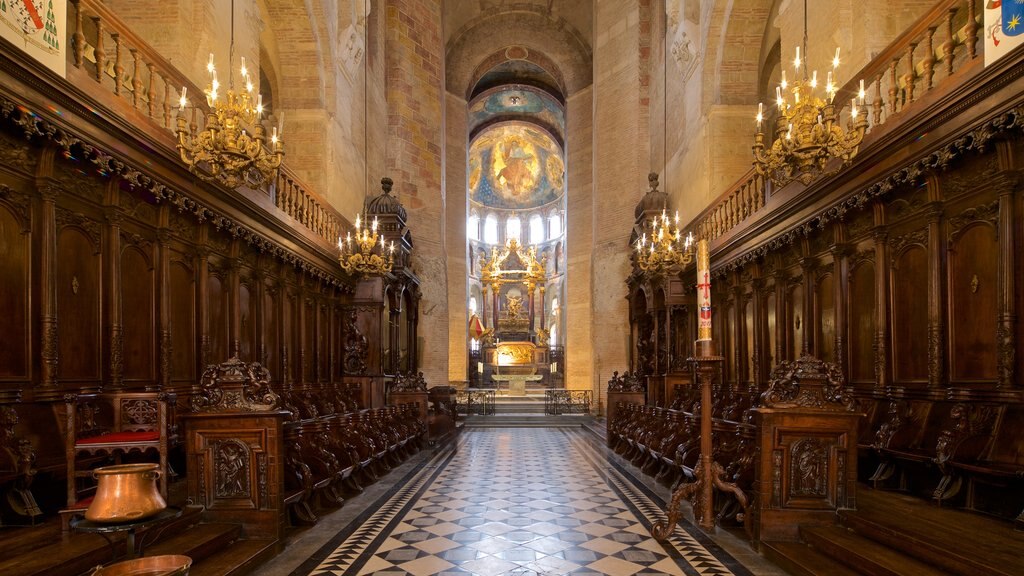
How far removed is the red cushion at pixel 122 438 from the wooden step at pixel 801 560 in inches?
181

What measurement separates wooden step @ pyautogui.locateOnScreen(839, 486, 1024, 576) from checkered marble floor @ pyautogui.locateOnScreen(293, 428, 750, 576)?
95 centimetres

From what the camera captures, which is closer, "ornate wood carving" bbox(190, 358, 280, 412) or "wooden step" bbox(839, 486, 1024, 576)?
"wooden step" bbox(839, 486, 1024, 576)

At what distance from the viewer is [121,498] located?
2.53 metres

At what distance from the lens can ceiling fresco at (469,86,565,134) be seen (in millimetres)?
29467

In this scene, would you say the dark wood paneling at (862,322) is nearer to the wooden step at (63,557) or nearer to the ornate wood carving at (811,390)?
the ornate wood carving at (811,390)

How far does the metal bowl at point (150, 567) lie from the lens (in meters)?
2.22

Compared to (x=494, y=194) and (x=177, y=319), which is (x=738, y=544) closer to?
(x=177, y=319)

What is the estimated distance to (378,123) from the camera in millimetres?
17484

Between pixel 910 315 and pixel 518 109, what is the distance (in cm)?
2697

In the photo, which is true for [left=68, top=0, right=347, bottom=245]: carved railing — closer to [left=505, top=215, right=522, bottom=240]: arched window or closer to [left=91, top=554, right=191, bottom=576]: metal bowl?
[left=91, top=554, right=191, bottom=576]: metal bowl

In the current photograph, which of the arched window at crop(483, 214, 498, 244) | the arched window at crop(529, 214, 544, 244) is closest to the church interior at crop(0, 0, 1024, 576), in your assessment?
the arched window at crop(529, 214, 544, 244)

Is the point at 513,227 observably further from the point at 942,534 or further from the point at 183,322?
the point at 942,534

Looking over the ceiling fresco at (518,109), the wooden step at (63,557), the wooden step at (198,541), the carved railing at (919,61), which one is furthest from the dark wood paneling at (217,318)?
the ceiling fresco at (518,109)

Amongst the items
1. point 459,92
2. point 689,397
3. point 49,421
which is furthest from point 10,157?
point 459,92
